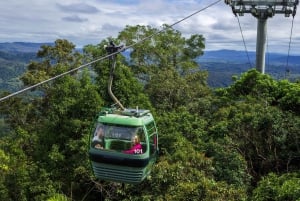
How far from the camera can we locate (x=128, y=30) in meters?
34.0

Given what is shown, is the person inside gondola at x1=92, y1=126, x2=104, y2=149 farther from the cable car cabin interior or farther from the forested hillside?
the forested hillside

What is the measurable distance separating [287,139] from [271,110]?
65.4 inches

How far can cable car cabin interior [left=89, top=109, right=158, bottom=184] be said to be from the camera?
10.9 meters

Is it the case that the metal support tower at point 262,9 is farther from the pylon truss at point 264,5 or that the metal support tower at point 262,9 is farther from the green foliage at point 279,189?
the green foliage at point 279,189

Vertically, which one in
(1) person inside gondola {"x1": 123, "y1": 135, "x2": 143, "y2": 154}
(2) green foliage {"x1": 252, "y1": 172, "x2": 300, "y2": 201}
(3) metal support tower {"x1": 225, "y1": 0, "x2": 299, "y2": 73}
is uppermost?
(3) metal support tower {"x1": 225, "y1": 0, "x2": 299, "y2": 73}

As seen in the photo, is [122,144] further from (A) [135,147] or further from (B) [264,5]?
(B) [264,5]

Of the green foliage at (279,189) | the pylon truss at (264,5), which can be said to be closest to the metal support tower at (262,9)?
the pylon truss at (264,5)

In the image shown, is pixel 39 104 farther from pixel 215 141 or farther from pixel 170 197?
pixel 170 197

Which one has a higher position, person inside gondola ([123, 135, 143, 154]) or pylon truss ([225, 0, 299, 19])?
pylon truss ([225, 0, 299, 19])

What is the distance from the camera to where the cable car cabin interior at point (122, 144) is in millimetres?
10862

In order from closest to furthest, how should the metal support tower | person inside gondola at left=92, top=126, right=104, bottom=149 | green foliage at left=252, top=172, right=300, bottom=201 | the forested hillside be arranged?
person inside gondola at left=92, top=126, right=104, bottom=149
green foliage at left=252, top=172, right=300, bottom=201
the forested hillside
the metal support tower

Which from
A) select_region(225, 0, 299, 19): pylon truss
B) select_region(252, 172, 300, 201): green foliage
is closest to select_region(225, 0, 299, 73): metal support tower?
select_region(225, 0, 299, 19): pylon truss

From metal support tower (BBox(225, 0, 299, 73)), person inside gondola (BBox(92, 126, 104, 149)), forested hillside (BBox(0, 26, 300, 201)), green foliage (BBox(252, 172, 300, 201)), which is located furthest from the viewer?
metal support tower (BBox(225, 0, 299, 73))

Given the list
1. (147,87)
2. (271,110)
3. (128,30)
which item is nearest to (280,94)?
(271,110)
